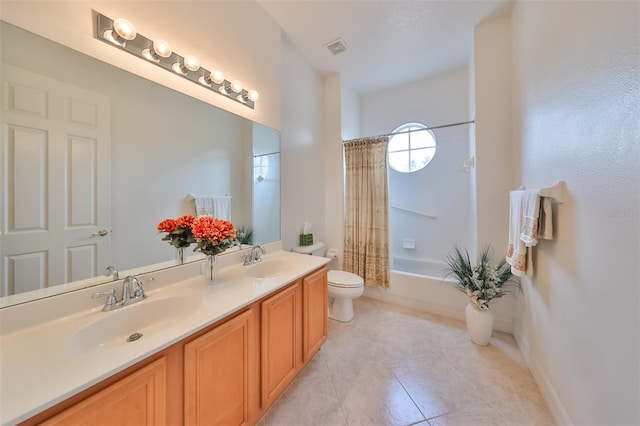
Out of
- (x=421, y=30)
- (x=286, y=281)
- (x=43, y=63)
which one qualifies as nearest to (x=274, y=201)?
(x=286, y=281)

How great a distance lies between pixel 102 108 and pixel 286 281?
131cm

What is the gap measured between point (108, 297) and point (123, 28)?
4.29ft

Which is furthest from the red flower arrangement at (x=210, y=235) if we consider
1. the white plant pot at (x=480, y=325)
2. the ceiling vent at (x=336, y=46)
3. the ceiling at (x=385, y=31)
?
the ceiling vent at (x=336, y=46)

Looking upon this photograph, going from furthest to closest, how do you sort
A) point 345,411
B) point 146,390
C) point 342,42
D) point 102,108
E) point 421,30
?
point 342,42 < point 421,30 < point 345,411 < point 102,108 < point 146,390

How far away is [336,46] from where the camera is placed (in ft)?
7.78

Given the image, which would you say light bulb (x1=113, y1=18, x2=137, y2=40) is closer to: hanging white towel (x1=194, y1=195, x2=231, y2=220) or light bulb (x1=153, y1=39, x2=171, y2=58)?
light bulb (x1=153, y1=39, x2=171, y2=58)

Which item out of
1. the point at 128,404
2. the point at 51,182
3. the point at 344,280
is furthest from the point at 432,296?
the point at 51,182

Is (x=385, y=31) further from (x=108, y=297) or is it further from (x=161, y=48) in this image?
(x=108, y=297)

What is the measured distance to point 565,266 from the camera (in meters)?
1.19

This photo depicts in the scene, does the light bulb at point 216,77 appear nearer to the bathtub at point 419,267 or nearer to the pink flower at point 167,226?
the pink flower at point 167,226

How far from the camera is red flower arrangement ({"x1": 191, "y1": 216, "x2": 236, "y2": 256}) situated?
1181 mm

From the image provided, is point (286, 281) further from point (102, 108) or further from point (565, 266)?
point (565, 266)

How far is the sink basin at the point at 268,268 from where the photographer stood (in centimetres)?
166

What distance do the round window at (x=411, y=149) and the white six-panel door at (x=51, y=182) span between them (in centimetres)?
310
